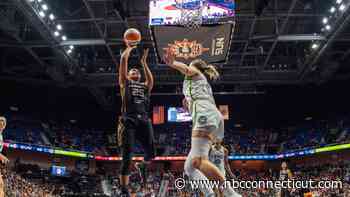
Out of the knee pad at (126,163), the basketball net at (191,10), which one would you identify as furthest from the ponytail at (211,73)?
the basketball net at (191,10)

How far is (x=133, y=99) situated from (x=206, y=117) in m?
1.22

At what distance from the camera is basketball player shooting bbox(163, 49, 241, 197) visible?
482 centimetres

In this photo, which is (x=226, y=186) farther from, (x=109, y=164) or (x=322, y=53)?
(x=109, y=164)

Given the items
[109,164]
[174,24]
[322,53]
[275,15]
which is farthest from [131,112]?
[109,164]

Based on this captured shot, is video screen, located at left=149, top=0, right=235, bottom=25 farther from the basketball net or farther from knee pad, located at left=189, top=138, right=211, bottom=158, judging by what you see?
knee pad, located at left=189, top=138, right=211, bottom=158

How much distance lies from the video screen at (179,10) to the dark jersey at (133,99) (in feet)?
23.0

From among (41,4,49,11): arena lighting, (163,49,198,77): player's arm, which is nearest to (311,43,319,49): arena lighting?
(41,4,49,11): arena lighting

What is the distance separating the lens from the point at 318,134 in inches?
1192

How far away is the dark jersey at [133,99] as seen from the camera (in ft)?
18.0

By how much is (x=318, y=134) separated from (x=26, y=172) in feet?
71.2

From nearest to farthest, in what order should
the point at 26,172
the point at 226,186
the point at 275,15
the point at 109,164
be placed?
the point at 226,186 → the point at 275,15 → the point at 26,172 → the point at 109,164

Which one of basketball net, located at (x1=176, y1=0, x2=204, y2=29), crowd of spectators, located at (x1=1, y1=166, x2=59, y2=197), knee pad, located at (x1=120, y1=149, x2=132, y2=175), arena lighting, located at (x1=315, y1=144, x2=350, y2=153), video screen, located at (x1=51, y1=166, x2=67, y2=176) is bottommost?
knee pad, located at (x1=120, y1=149, x2=132, y2=175)

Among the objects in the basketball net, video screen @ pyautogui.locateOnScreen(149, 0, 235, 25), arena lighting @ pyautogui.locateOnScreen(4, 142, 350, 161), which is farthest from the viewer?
arena lighting @ pyautogui.locateOnScreen(4, 142, 350, 161)

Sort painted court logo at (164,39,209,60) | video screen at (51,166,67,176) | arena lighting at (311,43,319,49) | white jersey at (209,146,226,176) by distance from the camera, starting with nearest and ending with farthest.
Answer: white jersey at (209,146,226,176)
painted court logo at (164,39,209,60)
arena lighting at (311,43,319,49)
video screen at (51,166,67,176)
